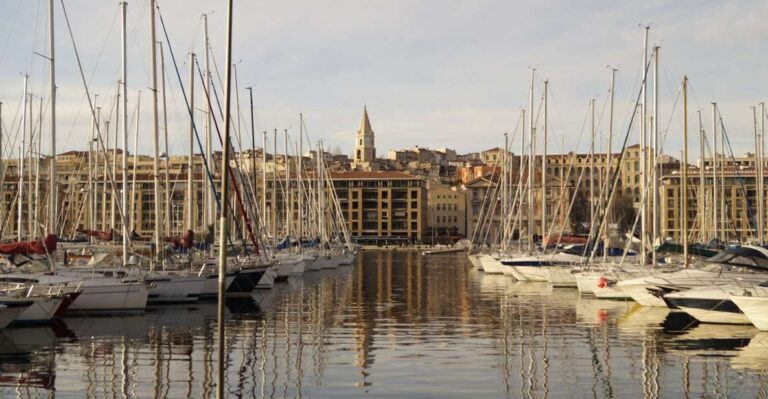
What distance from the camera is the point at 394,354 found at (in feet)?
87.9

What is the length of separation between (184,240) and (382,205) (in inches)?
5635

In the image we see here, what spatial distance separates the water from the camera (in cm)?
2150

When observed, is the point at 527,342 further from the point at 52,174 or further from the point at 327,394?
the point at 52,174

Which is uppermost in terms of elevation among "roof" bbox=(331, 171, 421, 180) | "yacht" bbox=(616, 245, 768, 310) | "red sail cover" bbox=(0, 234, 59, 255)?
"roof" bbox=(331, 171, 421, 180)

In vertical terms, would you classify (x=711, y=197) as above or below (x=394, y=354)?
above

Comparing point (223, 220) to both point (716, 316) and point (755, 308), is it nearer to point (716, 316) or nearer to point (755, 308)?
point (755, 308)

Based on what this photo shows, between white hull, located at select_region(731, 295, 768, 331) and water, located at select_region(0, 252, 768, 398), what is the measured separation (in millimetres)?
535

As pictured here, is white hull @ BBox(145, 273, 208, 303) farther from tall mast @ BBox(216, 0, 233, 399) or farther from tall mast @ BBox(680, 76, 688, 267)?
tall mast @ BBox(216, 0, 233, 399)

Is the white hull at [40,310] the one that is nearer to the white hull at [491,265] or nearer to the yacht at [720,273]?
the yacht at [720,273]

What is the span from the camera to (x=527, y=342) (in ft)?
97.9

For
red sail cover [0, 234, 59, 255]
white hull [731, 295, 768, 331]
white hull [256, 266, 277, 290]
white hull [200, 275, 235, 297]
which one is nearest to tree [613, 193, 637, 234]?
white hull [256, 266, 277, 290]

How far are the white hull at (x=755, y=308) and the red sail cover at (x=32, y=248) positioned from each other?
22250mm

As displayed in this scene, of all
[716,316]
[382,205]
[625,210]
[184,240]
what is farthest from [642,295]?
[382,205]

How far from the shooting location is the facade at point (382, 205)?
187 m
